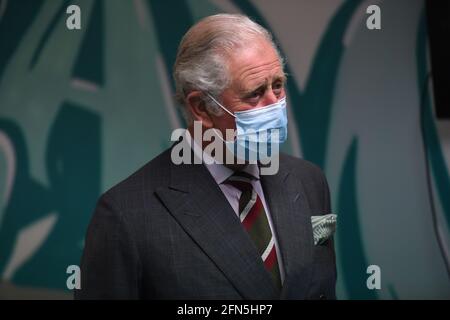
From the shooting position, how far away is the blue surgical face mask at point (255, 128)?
1749 millimetres

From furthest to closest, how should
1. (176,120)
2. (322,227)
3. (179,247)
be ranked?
(176,120) < (322,227) < (179,247)

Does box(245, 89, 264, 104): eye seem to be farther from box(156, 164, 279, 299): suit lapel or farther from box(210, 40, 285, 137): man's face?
box(156, 164, 279, 299): suit lapel

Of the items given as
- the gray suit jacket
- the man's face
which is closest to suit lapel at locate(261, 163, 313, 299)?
the gray suit jacket

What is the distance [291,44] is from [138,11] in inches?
32.9

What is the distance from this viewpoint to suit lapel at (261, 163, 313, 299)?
169 cm

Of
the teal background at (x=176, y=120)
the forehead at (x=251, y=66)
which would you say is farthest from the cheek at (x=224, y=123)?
the teal background at (x=176, y=120)

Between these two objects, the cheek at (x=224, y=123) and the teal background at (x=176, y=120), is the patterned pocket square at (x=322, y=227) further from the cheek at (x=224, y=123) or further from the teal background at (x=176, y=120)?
the teal background at (x=176, y=120)

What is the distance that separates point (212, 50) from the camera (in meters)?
1.69

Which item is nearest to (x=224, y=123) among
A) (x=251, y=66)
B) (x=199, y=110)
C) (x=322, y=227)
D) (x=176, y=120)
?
(x=199, y=110)

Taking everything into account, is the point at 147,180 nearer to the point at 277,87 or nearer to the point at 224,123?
the point at 224,123

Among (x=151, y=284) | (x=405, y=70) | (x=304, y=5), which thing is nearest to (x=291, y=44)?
(x=304, y=5)

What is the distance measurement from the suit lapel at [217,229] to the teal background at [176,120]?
165cm

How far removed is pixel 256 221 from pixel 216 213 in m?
0.13
